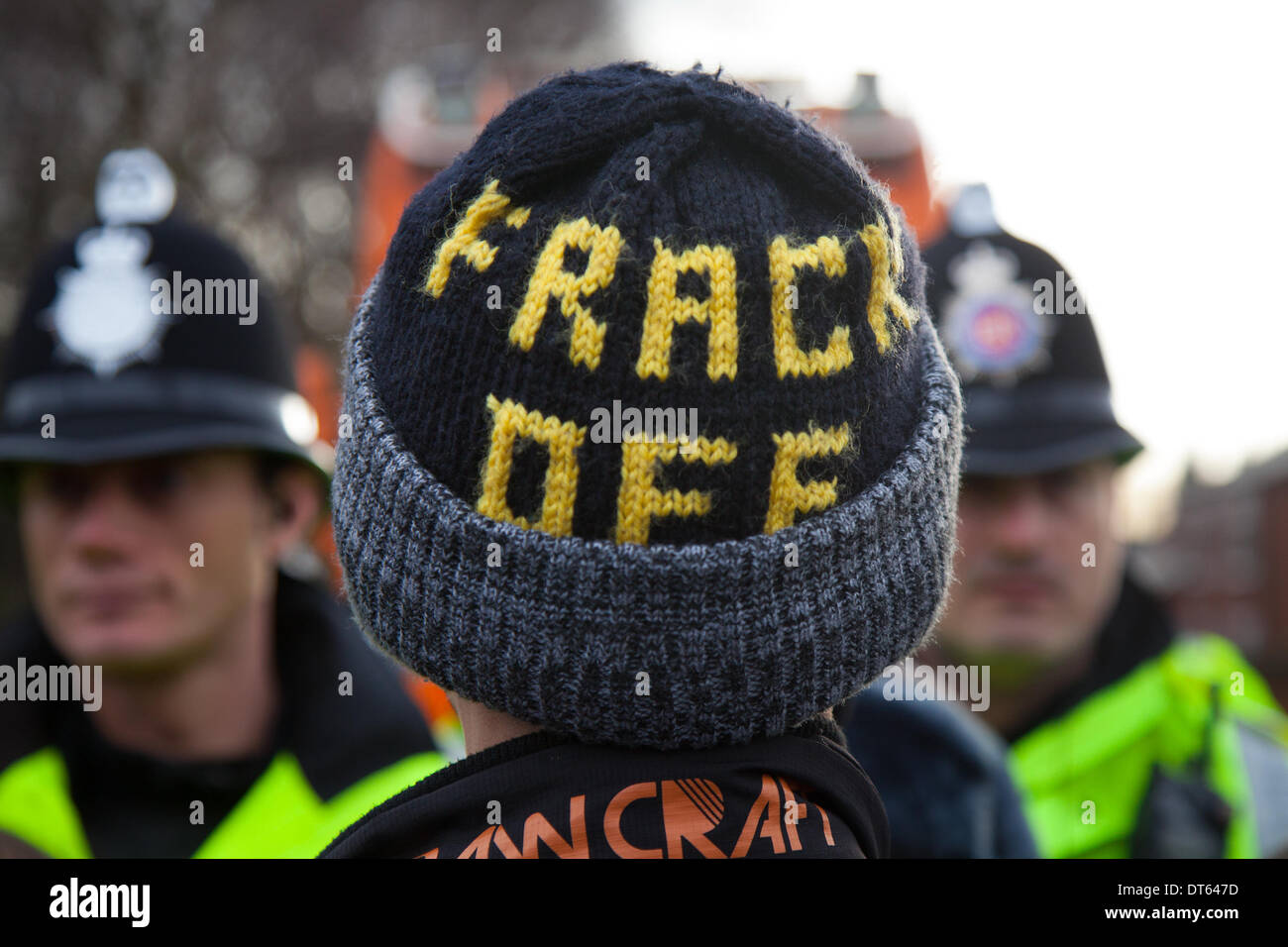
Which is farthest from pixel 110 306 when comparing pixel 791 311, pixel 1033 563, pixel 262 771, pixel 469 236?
pixel 1033 563

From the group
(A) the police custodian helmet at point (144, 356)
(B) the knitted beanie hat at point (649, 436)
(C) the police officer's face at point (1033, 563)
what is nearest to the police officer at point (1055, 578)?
(C) the police officer's face at point (1033, 563)

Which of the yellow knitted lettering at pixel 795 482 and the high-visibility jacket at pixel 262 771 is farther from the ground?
the yellow knitted lettering at pixel 795 482

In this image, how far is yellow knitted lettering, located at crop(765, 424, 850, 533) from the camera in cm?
107

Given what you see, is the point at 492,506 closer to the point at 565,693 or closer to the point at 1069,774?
the point at 565,693

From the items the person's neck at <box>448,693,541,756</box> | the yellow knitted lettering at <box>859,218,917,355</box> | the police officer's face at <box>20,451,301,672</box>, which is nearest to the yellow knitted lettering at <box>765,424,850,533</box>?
the yellow knitted lettering at <box>859,218,917,355</box>

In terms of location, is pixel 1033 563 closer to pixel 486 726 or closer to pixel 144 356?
pixel 486 726

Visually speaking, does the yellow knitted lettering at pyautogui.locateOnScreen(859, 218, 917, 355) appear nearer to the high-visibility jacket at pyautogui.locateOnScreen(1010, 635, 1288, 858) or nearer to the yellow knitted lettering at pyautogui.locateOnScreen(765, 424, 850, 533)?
the yellow knitted lettering at pyautogui.locateOnScreen(765, 424, 850, 533)

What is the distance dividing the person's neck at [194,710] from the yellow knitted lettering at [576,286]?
171 cm

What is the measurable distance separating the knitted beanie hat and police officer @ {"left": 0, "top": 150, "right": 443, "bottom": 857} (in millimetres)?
1264

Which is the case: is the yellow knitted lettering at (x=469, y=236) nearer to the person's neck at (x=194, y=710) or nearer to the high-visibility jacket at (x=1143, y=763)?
the person's neck at (x=194, y=710)

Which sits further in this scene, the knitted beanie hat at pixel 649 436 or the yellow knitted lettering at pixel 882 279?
the yellow knitted lettering at pixel 882 279

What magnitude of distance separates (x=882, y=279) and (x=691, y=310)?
24 cm

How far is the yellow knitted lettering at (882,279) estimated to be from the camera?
45.8 inches
